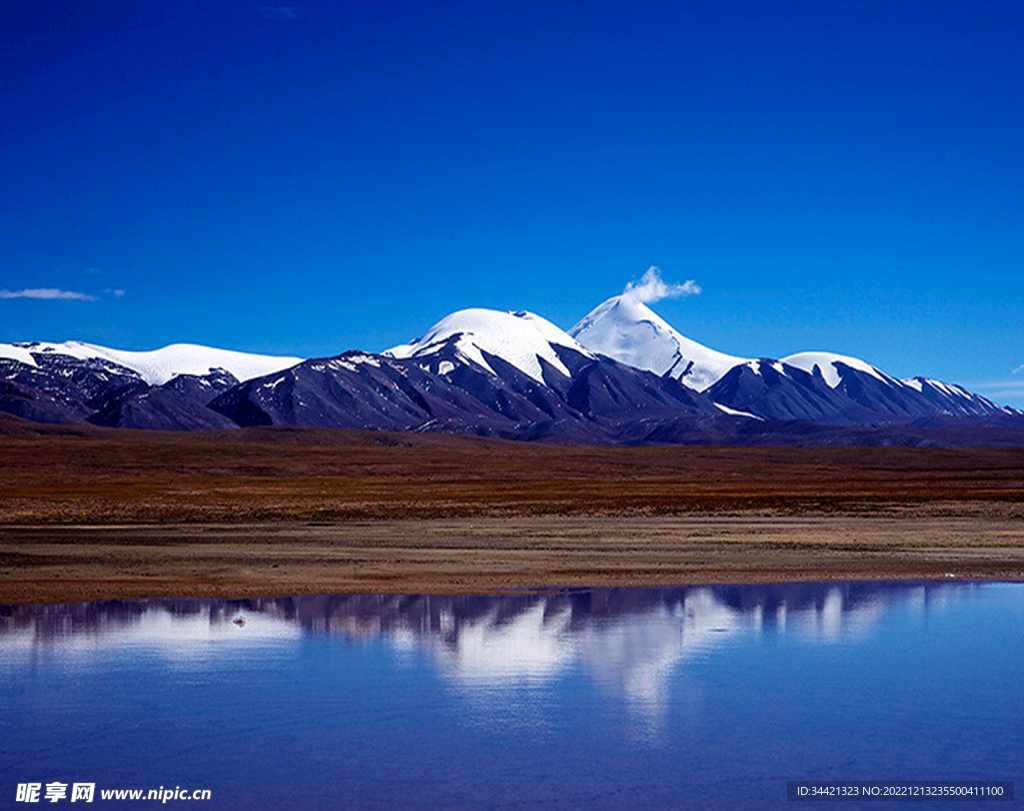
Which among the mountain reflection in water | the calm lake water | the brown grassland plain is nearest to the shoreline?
the brown grassland plain

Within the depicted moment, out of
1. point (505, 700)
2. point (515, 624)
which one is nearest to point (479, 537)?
point (515, 624)

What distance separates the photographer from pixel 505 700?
15836 millimetres

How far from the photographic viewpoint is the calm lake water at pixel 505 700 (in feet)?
40.2

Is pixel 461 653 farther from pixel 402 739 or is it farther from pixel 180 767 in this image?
pixel 180 767

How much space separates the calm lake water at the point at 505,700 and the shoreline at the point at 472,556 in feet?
12.0

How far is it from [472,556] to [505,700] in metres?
20.3

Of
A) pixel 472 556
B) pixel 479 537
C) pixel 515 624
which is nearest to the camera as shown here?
pixel 515 624

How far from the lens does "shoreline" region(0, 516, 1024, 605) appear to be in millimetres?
28953

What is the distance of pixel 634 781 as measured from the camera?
12094mm

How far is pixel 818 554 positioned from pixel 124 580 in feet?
72.1

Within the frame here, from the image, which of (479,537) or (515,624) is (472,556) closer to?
(479,537)

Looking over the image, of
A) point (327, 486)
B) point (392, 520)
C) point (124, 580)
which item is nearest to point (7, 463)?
point (327, 486)

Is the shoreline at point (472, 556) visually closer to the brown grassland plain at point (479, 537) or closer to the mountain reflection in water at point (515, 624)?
the brown grassland plain at point (479, 537)

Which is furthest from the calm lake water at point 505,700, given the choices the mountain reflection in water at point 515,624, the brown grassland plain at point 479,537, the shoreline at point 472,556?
the brown grassland plain at point 479,537
